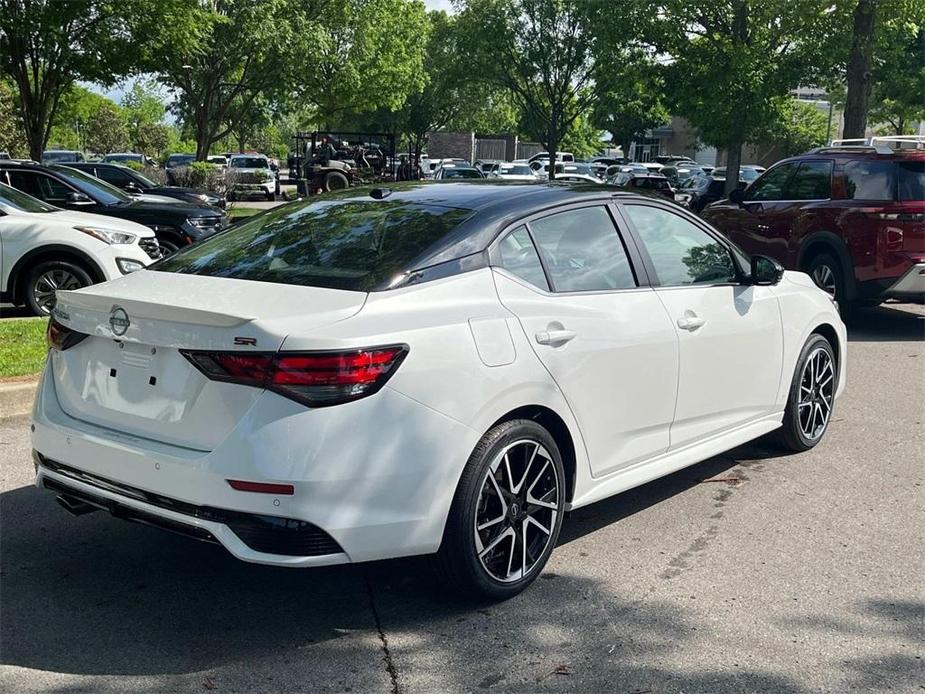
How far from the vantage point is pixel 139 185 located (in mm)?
18406

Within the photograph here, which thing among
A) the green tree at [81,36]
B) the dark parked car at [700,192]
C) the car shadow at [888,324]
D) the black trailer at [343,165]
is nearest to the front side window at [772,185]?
the car shadow at [888,324]

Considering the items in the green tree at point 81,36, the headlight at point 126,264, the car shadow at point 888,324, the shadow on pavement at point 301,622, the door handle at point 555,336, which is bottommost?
the shadow on pavement at point 301,622

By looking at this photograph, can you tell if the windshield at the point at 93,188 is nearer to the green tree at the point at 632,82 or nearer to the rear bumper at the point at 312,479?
the rear bumper at the point at 312,479

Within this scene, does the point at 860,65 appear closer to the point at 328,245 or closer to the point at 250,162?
the point at 328,245

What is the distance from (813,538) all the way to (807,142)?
53.6 m

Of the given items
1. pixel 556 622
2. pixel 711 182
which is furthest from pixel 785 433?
pixel 711 182

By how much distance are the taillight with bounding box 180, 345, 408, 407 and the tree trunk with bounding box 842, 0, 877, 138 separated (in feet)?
59.4

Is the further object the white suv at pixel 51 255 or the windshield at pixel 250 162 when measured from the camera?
the windshield at pixel 250 162

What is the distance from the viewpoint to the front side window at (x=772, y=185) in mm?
11586

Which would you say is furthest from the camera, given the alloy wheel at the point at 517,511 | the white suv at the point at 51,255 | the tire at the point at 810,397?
the white suv at the point at 51,255

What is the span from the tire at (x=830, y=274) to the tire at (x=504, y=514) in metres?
7.19

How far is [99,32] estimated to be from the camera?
1919 cm

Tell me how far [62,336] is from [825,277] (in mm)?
8686

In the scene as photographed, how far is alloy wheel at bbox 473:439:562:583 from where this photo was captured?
3.92 meters
